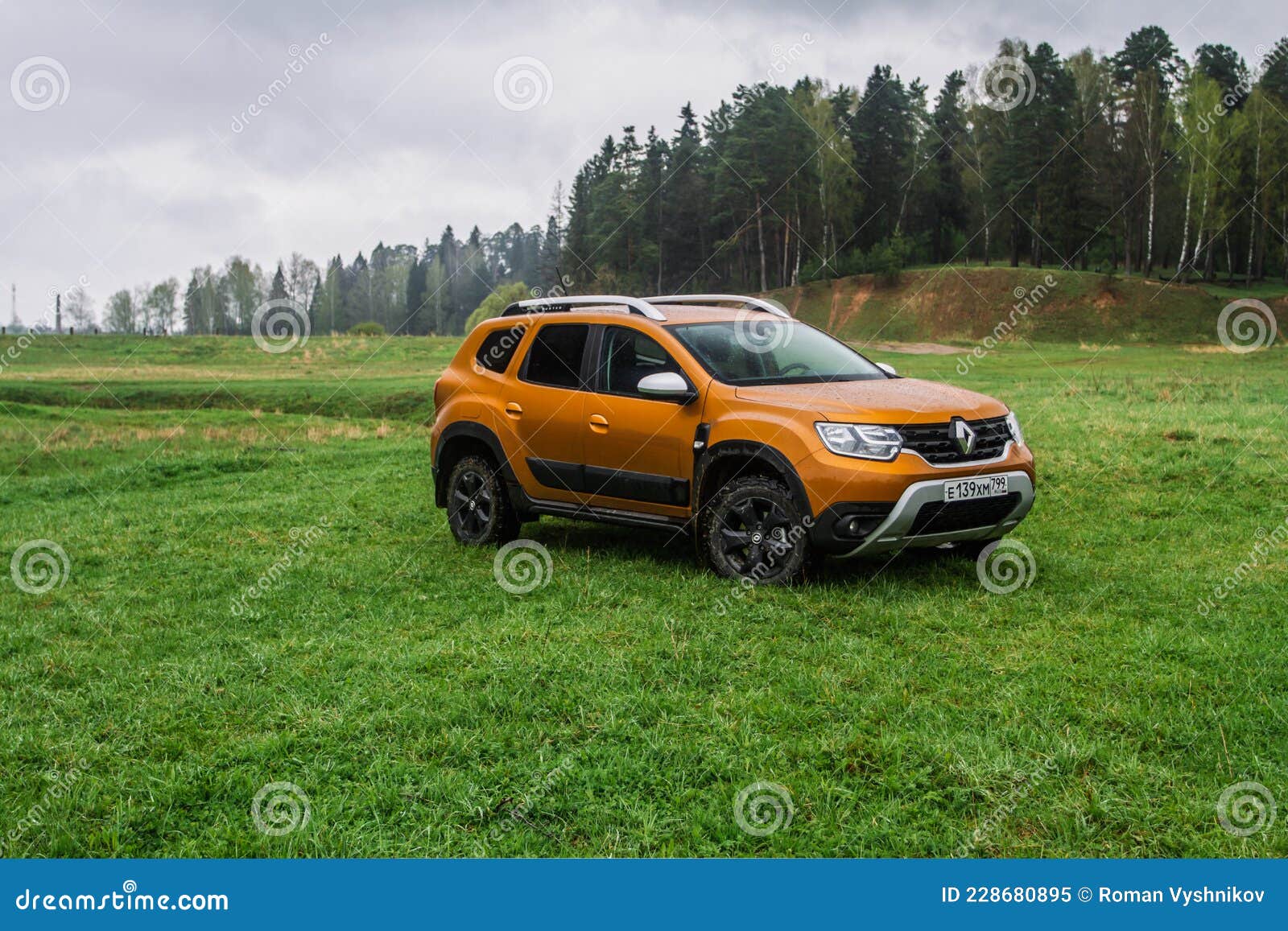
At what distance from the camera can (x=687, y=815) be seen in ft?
13.2

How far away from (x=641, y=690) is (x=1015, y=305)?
51158 mm

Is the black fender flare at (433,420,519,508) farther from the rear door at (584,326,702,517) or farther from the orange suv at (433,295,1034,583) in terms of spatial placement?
the rear door at (584,326,702,517)

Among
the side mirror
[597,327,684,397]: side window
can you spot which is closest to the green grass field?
the side mirror

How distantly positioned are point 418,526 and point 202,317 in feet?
394

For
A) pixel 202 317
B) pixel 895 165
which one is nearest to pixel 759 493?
pixel 895 165

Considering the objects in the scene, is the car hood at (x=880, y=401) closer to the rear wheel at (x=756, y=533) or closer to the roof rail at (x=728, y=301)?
the rear wheel at (x=756, y=533)

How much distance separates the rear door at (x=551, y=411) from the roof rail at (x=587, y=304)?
0.74 ft

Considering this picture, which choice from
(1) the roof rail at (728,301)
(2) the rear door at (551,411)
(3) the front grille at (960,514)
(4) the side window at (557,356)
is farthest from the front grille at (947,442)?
(4) the side window at (557,356)

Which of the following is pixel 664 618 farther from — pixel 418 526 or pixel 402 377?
pixel 402 377

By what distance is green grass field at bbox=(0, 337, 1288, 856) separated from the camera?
4.00m

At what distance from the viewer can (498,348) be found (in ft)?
30.9

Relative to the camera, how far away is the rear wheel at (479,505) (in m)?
9.16

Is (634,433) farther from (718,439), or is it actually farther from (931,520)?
(931,520)

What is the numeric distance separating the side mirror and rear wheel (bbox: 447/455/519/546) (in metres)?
1.97
